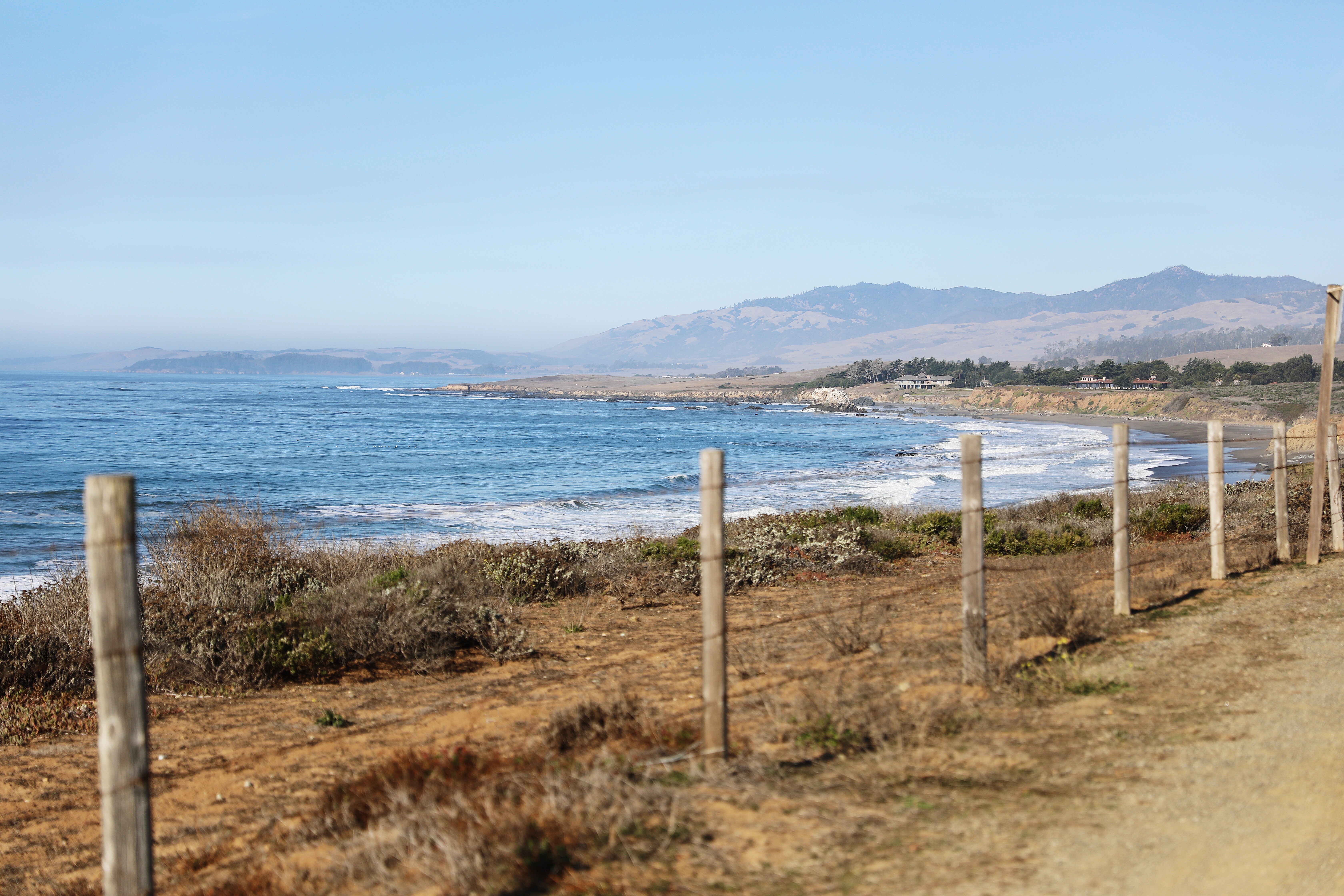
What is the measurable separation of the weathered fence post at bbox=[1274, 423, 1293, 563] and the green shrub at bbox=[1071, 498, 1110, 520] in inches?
223

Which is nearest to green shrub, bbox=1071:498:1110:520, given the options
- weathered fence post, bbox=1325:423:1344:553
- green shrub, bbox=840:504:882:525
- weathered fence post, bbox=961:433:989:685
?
green shrub, bbox=840:504:882:525

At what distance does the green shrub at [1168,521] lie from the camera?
50.1 ft

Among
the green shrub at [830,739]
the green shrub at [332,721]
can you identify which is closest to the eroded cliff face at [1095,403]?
the green shrub at [830,739]

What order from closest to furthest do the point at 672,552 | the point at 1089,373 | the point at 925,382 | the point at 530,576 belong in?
the point at 530,576
the point at 672,552
the point at 1089,373
the point at 925,382

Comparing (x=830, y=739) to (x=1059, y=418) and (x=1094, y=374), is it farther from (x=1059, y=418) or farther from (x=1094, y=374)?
(x=1094, y=374)

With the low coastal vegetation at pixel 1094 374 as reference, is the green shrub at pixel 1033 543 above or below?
below

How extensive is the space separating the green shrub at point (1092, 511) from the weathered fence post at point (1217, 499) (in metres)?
6.93

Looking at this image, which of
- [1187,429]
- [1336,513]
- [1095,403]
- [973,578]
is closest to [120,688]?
[973,578]

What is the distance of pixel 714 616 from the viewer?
504 centimetres

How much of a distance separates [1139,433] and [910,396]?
62712mm

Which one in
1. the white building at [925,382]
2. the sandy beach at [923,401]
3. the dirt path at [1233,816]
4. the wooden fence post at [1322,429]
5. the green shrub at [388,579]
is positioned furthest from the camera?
the white building at [925,382]

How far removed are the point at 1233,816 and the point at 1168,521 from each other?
1245cm

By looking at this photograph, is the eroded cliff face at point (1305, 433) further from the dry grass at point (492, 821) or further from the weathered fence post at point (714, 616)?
the dry grass at point (492, 821)

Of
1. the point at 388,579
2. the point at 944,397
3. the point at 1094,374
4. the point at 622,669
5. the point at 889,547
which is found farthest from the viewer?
the point at 944,397
